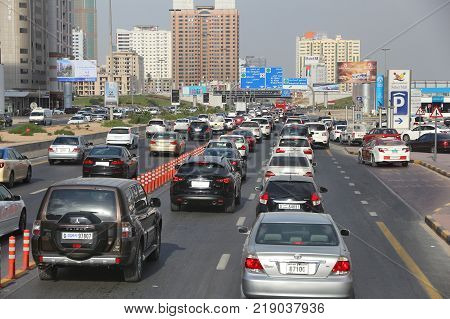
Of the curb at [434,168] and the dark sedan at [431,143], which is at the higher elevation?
the dark sedan at [431,143]

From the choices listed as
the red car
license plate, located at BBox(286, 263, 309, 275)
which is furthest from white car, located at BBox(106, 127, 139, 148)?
license plate, located at BBox(286, 263, 309, 275)

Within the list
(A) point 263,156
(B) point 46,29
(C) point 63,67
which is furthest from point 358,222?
(B) point 46,29

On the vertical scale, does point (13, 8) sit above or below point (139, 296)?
above

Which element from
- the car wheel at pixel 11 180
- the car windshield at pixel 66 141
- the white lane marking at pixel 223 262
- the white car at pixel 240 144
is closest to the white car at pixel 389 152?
the white car at pixel 240 144

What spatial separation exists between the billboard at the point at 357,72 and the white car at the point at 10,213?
98929 mm

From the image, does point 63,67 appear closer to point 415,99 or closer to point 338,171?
point 415,99

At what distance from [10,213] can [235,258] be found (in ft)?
16.5

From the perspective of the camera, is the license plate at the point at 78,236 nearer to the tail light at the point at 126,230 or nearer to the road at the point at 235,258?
the tail light at the point at 126,230

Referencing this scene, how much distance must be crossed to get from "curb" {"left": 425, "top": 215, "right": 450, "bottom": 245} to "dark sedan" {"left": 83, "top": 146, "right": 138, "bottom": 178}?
1274cm

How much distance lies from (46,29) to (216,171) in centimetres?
14359

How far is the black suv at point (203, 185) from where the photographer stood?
64.5ft

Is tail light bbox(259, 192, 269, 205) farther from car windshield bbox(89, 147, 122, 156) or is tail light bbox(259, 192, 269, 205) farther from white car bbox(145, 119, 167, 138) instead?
white car bbox(145, 119, 167, 138)

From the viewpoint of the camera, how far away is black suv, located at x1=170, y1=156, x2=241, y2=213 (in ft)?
64.5

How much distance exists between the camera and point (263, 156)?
44281 millimetres
